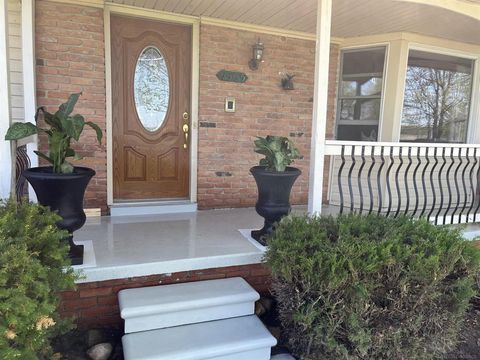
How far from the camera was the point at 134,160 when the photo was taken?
4.00 meters

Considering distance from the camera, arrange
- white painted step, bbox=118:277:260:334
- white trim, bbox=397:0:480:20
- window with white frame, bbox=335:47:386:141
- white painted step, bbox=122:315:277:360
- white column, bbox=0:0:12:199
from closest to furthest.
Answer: white painted step, bbox=122:315:277:360 → white painted step, bbox=118:277:260:334 → white column, bbox=0:0:12:199 → white trim, bbox=397:0:480:20 → window with white frame, bbox=335:47:386:141

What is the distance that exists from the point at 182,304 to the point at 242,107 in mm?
2544

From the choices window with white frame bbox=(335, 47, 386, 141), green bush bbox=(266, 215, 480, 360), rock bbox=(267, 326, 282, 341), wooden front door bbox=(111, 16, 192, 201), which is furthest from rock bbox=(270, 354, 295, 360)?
window with white frame bbox=(335, 47, 386, 141)

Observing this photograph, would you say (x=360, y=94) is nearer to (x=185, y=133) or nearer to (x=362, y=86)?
(x=362, y=86)

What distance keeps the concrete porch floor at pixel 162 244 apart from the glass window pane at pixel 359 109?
1.93 metres

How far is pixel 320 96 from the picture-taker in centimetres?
299

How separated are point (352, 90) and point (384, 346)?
3.35 metres

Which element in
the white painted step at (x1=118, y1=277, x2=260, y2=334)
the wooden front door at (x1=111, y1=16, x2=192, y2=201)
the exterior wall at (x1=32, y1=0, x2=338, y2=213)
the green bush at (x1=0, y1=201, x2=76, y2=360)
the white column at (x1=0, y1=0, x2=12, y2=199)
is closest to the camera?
the green bush at (x1=0, y1=201, x2=76, y2=360)

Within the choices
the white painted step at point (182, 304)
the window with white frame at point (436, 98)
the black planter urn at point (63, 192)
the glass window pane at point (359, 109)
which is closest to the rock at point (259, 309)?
the white painted step at point (182, 304)

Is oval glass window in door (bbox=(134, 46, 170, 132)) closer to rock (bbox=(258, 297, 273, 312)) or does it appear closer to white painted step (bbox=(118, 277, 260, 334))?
white painted step (bbox=(118, 277, 260, 334))

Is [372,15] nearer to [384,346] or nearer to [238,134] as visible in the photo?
[238,134]

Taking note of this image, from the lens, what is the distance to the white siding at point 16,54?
11.1 feet

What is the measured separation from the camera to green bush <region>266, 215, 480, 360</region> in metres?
2.18

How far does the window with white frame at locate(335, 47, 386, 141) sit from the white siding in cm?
356
